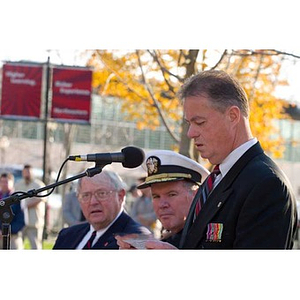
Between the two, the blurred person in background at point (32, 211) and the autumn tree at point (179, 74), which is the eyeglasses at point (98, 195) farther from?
the blurred person in background at point (32, 211)

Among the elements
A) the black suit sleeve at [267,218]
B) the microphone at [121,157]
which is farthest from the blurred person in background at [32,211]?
the black suit sleeve at [267,218]

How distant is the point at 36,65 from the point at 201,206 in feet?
49.4

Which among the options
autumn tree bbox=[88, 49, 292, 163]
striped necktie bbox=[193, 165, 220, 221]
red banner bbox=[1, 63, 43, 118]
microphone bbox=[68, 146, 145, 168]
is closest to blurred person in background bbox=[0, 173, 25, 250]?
autumn tree bbox=[88, 49, 292, 163]

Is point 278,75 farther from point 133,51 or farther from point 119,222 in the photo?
point 119,222

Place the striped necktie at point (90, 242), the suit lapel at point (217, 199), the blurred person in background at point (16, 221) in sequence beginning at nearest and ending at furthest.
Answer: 1. the suit lapel at point (217, 199)
2. the striped necktie at point (90, 242)
3. the blurred person in background at point (16, 221)

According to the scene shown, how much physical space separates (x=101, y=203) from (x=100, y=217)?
0.52ft

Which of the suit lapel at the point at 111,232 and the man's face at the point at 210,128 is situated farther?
the suit lapel at the point at 111,232

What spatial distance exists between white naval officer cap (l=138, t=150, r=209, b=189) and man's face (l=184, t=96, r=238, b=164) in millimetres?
1103

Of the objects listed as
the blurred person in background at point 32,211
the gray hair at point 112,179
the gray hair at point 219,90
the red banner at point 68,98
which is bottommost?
the blurred person in background at point 32,211

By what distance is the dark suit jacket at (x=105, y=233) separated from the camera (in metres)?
5.66

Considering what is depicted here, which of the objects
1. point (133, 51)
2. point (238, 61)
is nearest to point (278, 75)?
point (238, 61)

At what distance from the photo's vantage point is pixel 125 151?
4102mm

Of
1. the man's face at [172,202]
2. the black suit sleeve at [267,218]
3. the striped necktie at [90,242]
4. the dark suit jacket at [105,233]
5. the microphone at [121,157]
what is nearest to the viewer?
the black suit sleeve at [267,218]

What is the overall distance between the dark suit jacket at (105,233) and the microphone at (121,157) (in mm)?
1459
